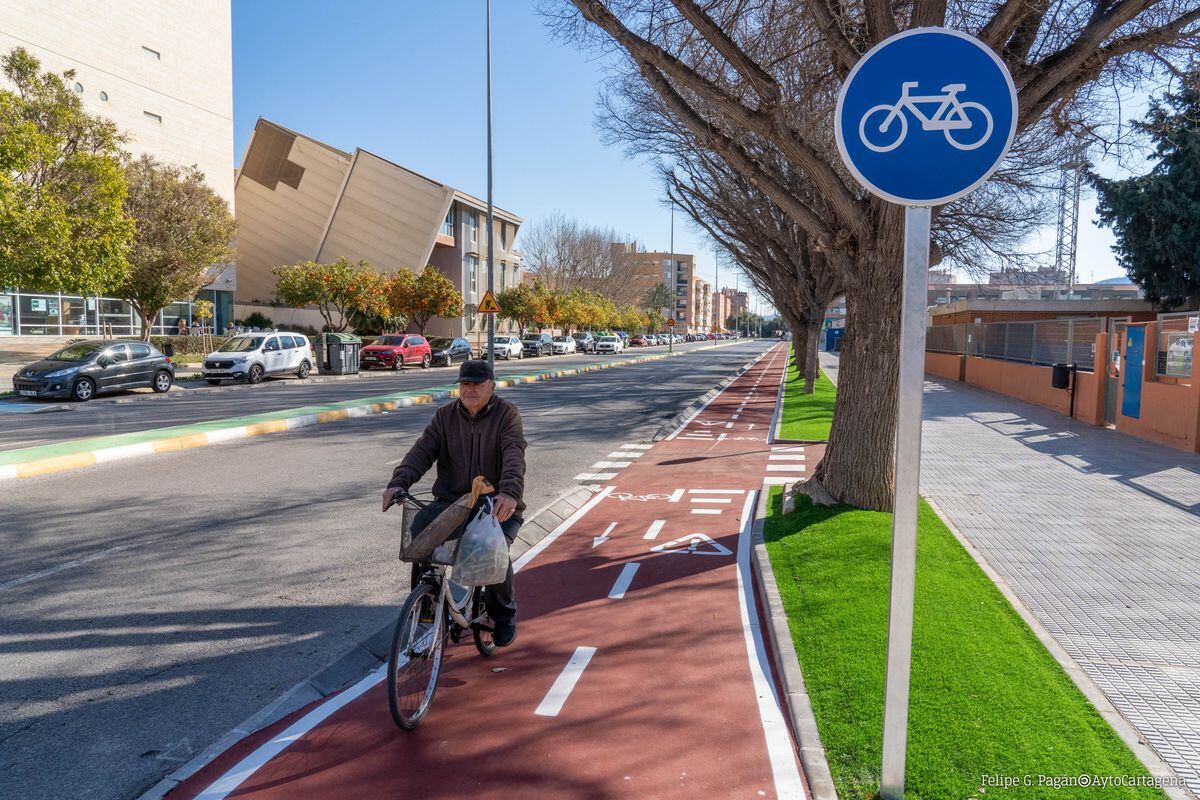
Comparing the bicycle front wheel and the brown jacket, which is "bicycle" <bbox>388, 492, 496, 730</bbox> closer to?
the bicycle front wheel

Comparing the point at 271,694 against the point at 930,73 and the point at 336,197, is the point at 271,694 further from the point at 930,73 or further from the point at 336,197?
the point at 336,197

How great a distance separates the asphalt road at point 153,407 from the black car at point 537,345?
2805cm

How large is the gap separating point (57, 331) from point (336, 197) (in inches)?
1104

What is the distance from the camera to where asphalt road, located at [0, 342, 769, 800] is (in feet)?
12.1

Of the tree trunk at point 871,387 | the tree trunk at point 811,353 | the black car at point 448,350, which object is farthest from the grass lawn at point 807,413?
the black car at point 448,350

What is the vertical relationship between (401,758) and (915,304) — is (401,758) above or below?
below

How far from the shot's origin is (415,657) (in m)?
3.79

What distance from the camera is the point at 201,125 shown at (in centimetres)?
4519

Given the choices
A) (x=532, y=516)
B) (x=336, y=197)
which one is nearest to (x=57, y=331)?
(x=336, y=197)

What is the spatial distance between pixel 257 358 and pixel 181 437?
50.1 feet

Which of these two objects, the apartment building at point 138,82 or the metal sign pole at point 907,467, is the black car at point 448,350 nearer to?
the apartment building at point 138,82

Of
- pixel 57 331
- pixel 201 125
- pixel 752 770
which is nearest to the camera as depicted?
pixel 752 770

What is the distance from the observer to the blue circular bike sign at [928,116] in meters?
2.84

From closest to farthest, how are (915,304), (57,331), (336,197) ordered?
(915,304) < (57,331) < (336,197)
